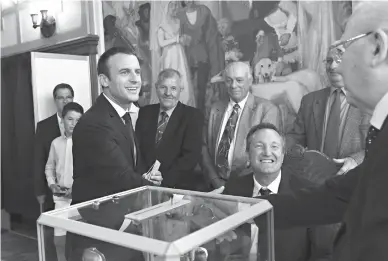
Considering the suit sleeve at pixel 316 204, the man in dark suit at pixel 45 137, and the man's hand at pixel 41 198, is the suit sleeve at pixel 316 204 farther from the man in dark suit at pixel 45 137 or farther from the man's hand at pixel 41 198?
the man's hand at pixel 41 198

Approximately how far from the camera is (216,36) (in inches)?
159

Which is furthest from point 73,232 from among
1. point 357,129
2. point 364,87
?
point 357,129

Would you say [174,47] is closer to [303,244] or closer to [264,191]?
[264,191]

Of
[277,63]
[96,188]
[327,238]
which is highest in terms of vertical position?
[277,63]

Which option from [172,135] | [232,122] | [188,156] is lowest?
[188,156]

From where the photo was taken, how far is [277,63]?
369 cm

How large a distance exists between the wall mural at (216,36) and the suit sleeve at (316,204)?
2.11 metres

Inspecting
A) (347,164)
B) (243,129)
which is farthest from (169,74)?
(347,164)

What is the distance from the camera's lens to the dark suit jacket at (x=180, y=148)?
4039 mm

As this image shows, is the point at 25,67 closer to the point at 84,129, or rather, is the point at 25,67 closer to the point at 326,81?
the point at 84,129

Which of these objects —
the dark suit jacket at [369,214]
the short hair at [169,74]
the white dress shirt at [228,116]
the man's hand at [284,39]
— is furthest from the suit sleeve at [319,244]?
the short hair at [169,74]

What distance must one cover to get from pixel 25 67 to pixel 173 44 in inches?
85.0

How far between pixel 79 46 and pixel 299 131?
3.06 metres

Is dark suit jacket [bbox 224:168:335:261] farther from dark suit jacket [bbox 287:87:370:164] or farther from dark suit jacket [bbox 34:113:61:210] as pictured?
dark suit jacket [bbox 34:113:61:210]
